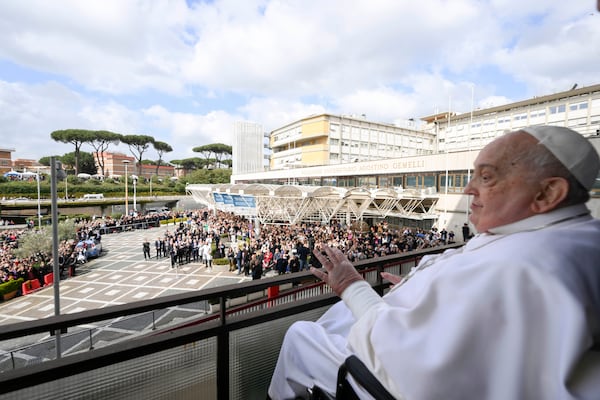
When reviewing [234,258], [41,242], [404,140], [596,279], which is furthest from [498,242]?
[404,140]

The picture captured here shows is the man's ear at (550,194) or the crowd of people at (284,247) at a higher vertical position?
the man's ear at (550,194)

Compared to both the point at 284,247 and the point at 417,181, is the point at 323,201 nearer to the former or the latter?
the point at 284,247

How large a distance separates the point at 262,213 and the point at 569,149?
75.2 feet

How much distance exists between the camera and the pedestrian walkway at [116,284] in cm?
1132

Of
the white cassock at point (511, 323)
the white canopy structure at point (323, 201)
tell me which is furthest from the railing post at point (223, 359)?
the white canopy structure at point (323, 201)

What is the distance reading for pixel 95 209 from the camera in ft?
A: 152

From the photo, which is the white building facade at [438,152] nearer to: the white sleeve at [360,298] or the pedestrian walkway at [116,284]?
the white sleeve at [360,298]

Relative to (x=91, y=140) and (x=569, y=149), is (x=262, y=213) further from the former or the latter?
(x=91, y=140)

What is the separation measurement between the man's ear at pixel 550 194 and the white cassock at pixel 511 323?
33mm

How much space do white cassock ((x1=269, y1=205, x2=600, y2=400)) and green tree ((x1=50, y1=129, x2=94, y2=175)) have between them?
8661cm

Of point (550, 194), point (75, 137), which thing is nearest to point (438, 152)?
point (550, 194)

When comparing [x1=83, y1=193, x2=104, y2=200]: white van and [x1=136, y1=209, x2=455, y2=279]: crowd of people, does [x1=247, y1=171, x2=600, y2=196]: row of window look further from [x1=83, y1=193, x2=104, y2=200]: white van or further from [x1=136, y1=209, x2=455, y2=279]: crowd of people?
[x1=83, y1=193, x2=104, y2=200]: white van

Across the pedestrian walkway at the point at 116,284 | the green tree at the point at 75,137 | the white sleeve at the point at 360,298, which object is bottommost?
the pedestrian walkway at the point at 116,284

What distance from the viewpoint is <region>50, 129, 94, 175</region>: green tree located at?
67688mm
